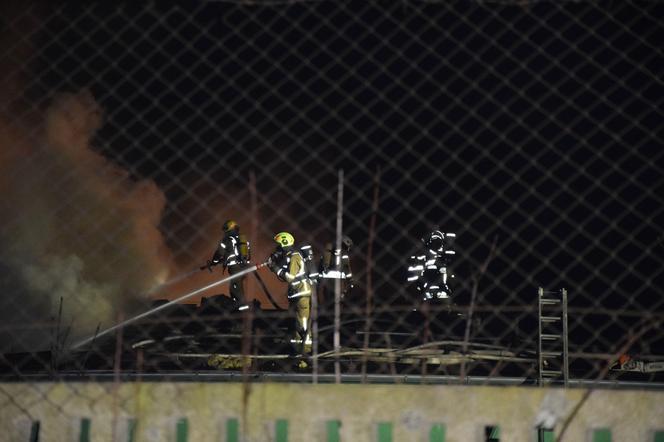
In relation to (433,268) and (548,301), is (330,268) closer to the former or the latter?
(433,268)

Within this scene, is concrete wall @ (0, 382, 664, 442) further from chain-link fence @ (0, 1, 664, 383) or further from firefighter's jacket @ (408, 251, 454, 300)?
firefighter's jacket @ (408, 251, 454, 300)

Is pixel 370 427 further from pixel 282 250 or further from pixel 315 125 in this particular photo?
pixel 282 250

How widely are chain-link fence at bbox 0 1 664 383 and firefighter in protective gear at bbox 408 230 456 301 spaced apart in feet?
0.10

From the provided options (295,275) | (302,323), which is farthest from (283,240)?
(302,323)

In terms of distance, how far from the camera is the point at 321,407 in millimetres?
4352

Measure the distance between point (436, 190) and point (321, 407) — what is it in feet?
36.7

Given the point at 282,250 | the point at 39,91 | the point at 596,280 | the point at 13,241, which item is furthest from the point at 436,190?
the point at 13,241

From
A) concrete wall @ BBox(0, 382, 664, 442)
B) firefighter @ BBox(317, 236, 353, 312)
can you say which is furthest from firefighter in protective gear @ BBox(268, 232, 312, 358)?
concrete wall @ BBox(0, 382, 664, 442)

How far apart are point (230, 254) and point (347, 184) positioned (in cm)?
588

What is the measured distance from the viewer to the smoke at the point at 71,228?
1538 centimetres

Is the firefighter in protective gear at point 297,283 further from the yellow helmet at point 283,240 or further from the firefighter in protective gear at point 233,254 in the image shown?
the firefighter in protective gear at point 233,254

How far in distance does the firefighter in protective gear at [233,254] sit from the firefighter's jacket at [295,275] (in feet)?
5.73

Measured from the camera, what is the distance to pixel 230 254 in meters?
12.0

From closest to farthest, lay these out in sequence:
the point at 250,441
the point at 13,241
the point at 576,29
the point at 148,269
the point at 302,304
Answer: the point at 250,441 < the point at 576,29 < the point at 302,304 < the point at 13,241 < the point at 148,269
